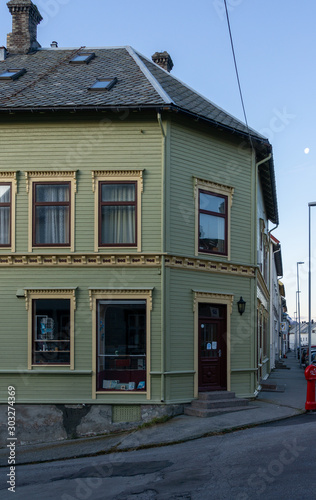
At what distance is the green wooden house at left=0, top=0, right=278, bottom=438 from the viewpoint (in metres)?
15.7

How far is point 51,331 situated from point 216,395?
15.1 feet

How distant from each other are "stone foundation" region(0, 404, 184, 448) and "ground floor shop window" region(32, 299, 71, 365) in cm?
121

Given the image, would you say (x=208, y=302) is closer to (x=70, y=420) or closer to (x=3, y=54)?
(x=70, y=420)

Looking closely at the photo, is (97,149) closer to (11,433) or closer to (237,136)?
(237,136)

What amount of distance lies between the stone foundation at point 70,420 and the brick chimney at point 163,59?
12.4 m

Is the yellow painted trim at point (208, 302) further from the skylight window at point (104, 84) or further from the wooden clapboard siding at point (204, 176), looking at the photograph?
the skylight window at point (104, 84)

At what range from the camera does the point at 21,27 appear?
21.0 metres

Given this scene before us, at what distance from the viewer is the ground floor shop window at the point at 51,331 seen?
15.9 metres

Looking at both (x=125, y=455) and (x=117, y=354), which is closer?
(x=125, y=455)

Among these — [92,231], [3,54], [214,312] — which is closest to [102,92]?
[92,231]

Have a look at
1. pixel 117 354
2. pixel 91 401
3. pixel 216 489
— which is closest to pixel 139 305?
pixel 117 354

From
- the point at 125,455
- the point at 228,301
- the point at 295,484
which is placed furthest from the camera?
the point at 228,301

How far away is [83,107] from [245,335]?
301 inches

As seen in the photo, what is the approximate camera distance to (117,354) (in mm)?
15875
